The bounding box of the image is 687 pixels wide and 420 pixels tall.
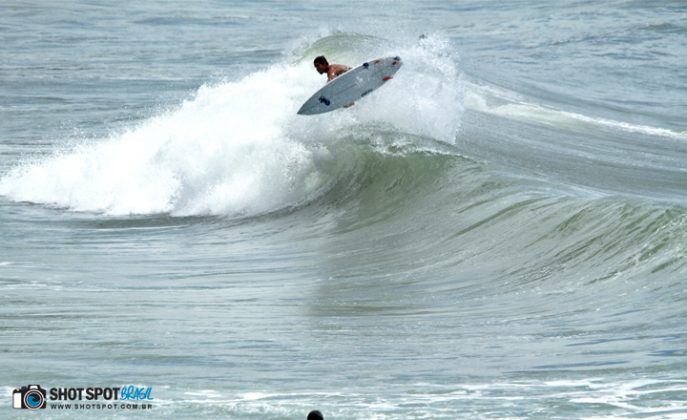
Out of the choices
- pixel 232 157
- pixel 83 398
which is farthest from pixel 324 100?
pixel 83 398

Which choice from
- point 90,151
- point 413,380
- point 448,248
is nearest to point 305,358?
point 413,380

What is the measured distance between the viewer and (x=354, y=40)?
32125 millimetres

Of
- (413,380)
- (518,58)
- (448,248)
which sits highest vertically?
(413,380)

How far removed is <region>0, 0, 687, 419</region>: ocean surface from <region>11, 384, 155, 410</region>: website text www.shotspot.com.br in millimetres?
123

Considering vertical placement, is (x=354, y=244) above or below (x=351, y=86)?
below

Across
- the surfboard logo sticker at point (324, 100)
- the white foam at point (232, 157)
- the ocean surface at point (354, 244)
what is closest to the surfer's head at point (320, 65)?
the surfboard logo sticker at point (324, 100)

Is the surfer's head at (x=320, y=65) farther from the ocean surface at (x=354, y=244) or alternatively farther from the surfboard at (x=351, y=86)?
the ocean surface at (x=354, y=244)

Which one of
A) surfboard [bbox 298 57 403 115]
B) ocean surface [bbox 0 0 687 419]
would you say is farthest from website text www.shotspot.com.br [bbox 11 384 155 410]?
surfboard [bbox 298 57 403 115]

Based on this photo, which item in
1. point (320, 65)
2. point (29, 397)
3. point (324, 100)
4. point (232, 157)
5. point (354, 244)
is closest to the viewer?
point (29, 397)

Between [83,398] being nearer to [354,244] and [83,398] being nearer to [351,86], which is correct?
[354,244]

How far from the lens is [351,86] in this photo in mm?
A: 16797

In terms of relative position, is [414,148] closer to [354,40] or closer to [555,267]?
[555,267]

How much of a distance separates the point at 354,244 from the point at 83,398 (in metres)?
6.96

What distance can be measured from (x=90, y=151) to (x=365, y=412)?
13413 mm
